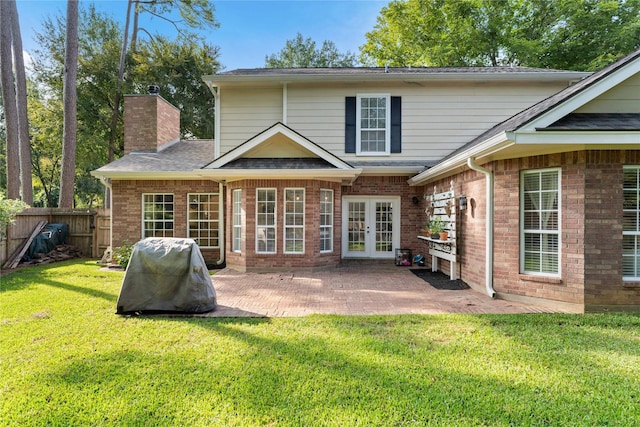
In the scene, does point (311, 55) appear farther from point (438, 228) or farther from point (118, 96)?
point (438, 228)

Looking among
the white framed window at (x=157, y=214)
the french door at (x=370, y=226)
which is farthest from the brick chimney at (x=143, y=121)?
the french door at (x=370, y=226)

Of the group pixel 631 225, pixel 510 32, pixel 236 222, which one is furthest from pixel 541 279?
pixel 510 32

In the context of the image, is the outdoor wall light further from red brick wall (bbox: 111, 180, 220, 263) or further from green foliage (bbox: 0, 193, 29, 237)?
green foliage (bbox: 0, 193, 29, 237)

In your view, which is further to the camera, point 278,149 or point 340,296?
point 278,149

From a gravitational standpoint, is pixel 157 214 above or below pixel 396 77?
below

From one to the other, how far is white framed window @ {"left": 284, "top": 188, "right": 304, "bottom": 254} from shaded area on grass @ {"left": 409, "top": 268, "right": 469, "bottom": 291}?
11.2 feet

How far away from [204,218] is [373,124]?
657cm

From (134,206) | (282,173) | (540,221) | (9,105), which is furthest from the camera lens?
(9,105)

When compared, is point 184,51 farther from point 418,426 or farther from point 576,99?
point 418,426

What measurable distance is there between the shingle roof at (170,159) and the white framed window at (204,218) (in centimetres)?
110

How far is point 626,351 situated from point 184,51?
77.7ft

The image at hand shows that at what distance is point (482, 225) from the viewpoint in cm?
686

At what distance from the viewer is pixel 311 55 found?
96.0 feet

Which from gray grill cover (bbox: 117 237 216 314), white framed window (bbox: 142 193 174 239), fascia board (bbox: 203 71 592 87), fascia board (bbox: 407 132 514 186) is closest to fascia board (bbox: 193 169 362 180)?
fascia board (bbox: 407 132 514 186)
